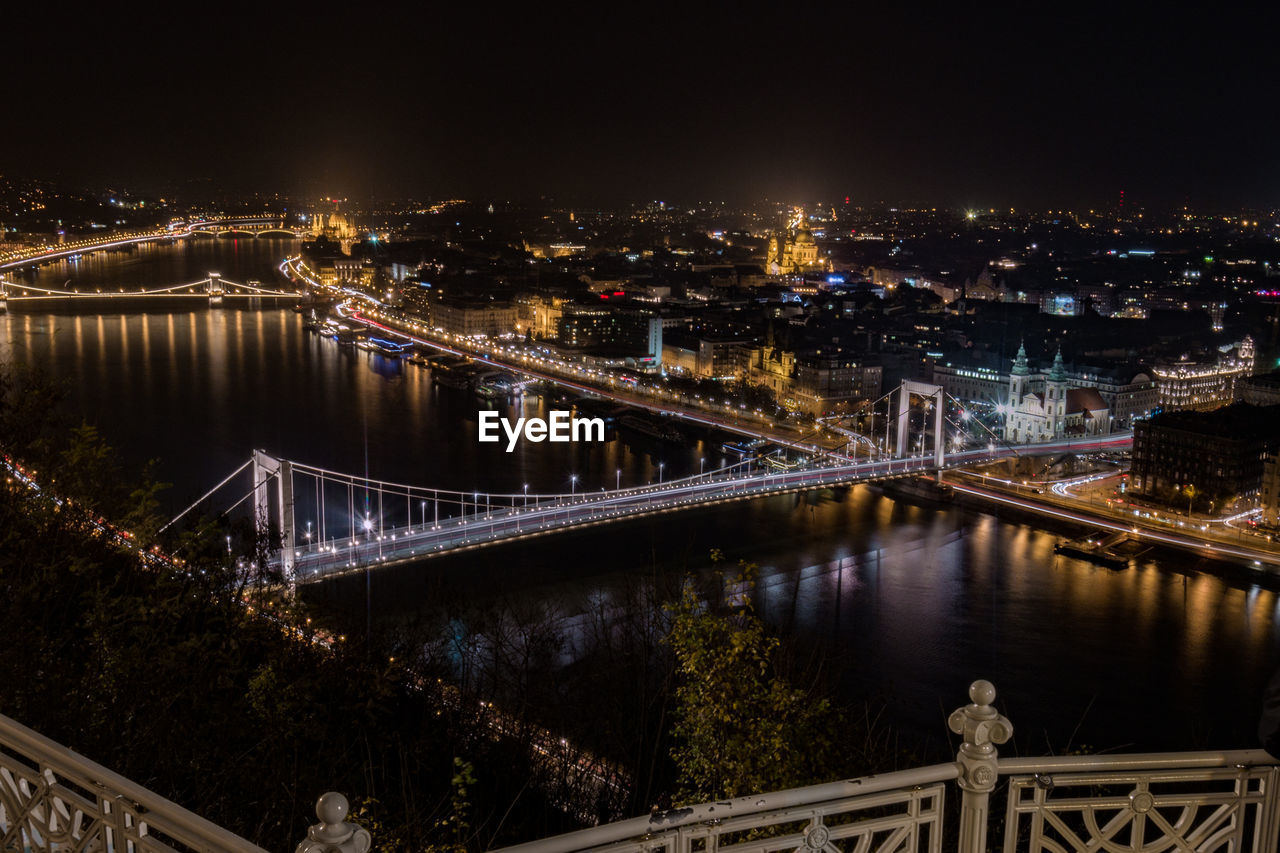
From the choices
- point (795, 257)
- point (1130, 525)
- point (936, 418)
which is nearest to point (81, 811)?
point (1130, 525)

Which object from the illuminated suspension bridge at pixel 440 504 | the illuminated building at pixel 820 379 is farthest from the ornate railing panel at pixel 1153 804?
the illuminated building at pixel 820 379

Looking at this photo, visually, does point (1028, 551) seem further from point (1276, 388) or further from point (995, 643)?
point (1276, 388)

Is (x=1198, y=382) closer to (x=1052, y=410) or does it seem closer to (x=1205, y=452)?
(x=1052, y=410)

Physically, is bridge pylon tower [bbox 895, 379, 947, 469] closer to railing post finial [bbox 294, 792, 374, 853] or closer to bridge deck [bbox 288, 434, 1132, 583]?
bridge deck [bbox 288, 434, 1132, 583]

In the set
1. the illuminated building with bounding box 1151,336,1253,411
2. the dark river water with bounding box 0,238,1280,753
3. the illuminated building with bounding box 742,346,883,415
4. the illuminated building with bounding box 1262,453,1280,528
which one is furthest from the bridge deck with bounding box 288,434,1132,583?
the illuminated building with bounding box 1151,336,1253,411

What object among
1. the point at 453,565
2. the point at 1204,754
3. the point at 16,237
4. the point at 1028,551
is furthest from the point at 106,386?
the point at 16,237

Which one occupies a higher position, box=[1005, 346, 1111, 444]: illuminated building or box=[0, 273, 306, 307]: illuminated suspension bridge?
box=[0, 273, 306, 307]: illuminated suspension bridge

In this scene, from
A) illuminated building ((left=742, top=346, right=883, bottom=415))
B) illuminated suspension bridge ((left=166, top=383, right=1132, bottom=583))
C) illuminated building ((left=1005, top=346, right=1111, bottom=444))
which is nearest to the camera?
illuminated suspension bridge ((left=166, top=383, right=1132, bottom=583))
